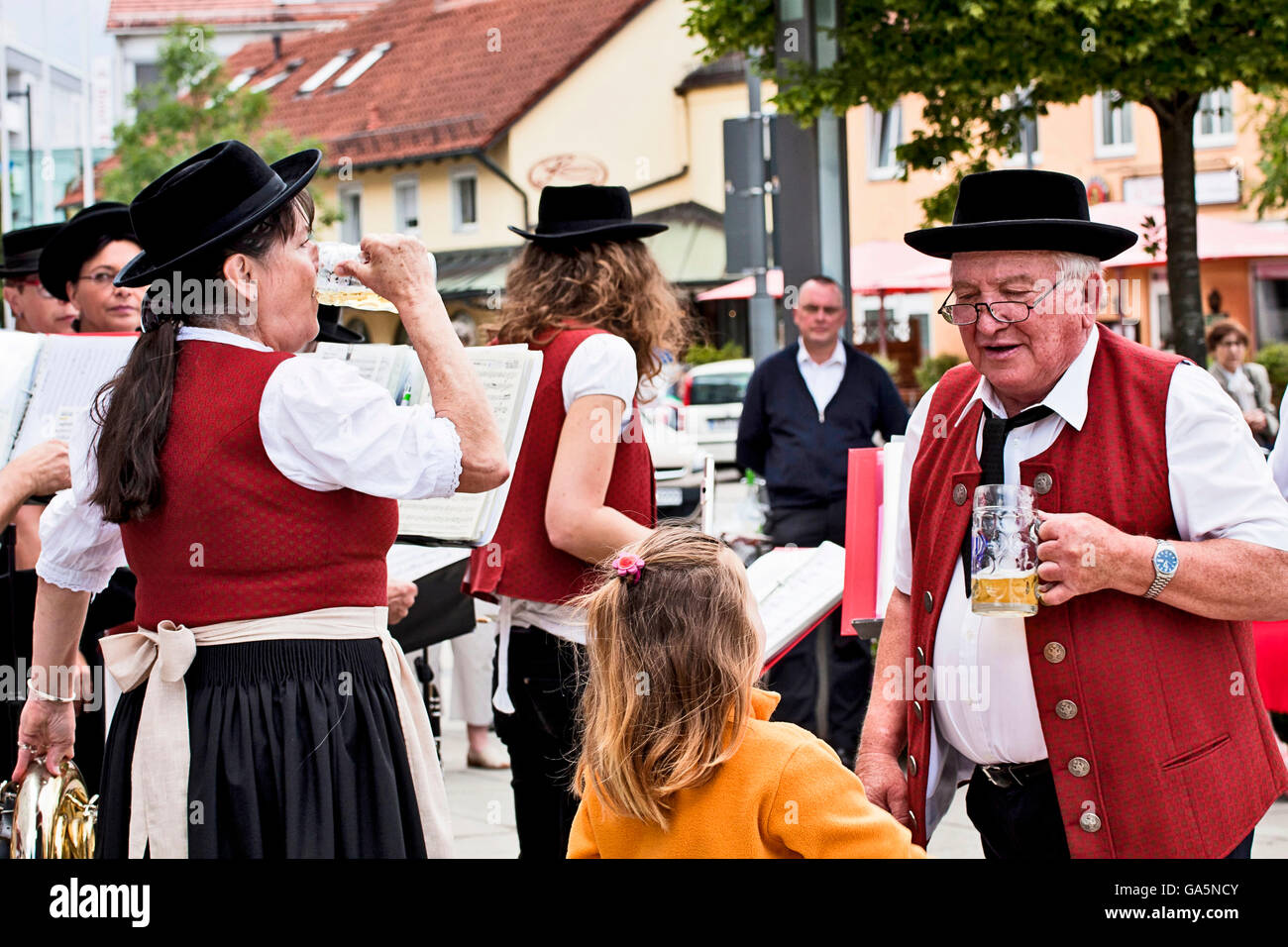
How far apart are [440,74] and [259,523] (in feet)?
109

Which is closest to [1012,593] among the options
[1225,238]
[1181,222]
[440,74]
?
[1181,222]

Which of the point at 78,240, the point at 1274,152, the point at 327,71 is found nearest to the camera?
the point at 78,240

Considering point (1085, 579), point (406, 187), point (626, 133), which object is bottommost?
point (1085, 579)

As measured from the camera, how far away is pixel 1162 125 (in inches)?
324

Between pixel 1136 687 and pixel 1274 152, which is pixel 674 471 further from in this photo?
pixel 1136 687

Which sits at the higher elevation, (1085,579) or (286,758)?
(1085,579)

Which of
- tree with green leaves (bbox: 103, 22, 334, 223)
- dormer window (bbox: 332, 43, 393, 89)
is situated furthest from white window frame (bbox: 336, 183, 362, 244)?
tree with green leaves (bbox: 103, 22, 334, 223)

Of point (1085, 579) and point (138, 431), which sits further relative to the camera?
point (138, 431)

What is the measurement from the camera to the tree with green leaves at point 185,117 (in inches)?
1037

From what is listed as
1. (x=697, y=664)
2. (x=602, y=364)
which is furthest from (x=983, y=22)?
(x=697, y=664)

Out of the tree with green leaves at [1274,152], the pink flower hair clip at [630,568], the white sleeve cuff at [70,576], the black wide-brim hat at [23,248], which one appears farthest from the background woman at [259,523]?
the tree with green leaves at [1274,152]

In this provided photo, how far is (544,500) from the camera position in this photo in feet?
11.9

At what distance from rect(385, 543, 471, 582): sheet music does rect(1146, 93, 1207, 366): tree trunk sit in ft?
17.2

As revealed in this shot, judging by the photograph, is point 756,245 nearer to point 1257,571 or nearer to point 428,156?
point 1257,571
